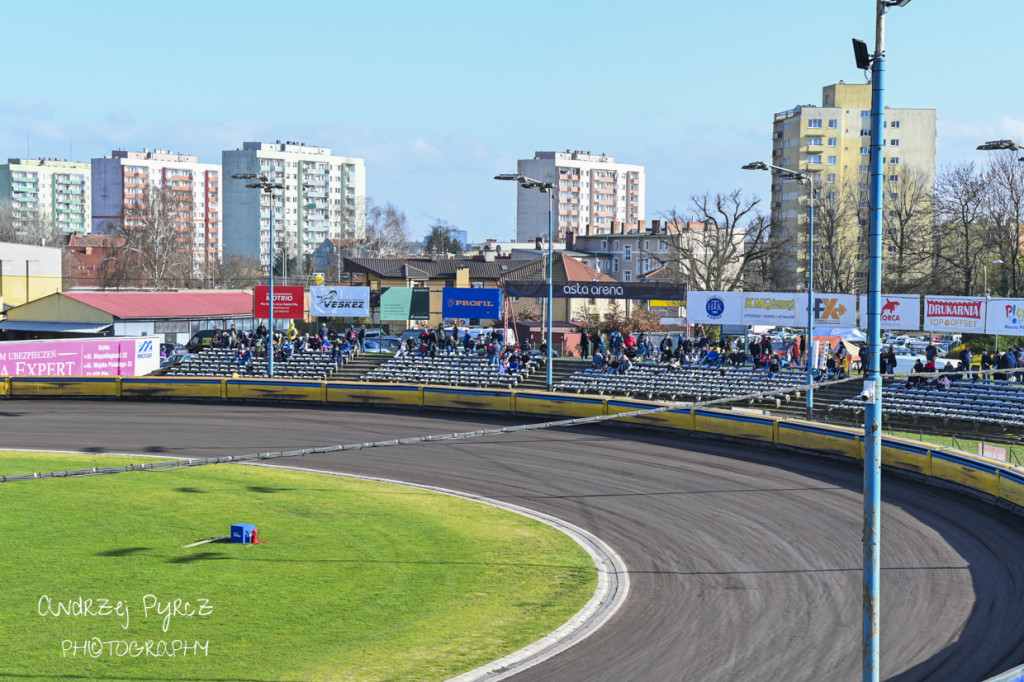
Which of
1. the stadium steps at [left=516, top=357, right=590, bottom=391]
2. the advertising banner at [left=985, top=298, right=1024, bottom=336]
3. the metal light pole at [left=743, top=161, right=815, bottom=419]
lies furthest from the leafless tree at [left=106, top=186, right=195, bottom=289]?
the advertising banner at [left=985, top=298, right=1024, bottom=336]

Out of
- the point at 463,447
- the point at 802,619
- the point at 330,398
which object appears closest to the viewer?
the point at 802,619

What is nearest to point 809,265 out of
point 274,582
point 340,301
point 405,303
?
point 274,582

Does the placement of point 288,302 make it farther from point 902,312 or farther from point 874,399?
point 874,399

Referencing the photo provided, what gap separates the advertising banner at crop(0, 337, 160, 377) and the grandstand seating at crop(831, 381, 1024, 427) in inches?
1354

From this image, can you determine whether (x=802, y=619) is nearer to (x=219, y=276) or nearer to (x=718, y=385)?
(x=718, y=385)

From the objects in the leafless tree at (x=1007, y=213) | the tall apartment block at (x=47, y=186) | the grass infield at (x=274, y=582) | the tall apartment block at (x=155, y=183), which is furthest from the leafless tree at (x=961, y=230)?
the tall apartment block at (x=47, y=186)

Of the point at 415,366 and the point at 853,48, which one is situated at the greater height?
the point at 853,48

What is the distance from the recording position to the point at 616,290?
4500 centimetres

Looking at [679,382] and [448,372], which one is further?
[448,372]

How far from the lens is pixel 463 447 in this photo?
103 feet

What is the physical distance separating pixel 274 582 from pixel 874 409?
10.9 metres

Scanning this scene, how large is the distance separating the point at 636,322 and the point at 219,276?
72.5 meters

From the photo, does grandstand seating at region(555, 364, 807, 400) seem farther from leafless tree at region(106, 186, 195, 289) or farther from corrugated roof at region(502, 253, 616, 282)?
leafless tree at region(106, 186, 195, 289)

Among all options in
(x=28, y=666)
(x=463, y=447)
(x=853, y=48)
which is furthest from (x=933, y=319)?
(x=28, y=666)
